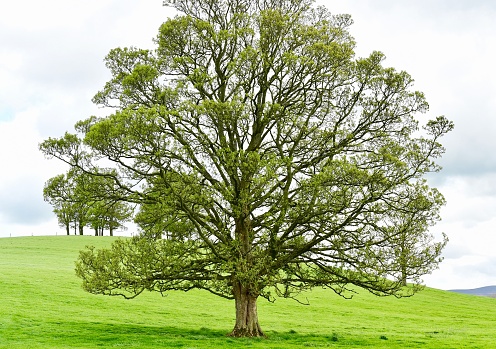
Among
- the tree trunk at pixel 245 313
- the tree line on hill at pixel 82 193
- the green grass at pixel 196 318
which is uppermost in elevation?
the tree line on hill at pixel 82 193

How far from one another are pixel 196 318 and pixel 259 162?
19387 millimetres

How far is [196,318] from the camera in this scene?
3800 centimetres

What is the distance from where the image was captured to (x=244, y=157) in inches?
905

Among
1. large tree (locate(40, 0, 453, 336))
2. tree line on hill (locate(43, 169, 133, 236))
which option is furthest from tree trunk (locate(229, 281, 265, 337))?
tree line on hill (locate(43, 169, 133, 236))

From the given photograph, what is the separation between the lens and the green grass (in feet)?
84.3

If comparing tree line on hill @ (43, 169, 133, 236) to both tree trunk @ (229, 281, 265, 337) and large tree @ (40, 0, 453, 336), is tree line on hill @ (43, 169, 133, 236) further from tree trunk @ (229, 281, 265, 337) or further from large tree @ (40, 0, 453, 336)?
tree trunk @ (229, 281, 265, 337)

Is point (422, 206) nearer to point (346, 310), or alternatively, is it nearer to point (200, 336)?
point (200, 336)

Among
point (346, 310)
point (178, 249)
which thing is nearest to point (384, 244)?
point (178, 249)

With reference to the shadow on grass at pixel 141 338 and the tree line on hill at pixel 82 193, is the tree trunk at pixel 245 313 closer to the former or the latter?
the shadow on grass at pixel 141 338

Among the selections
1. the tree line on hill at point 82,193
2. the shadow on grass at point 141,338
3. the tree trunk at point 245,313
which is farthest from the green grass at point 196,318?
the tree line on hill at point 82,193

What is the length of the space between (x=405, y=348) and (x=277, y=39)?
16448 millimetres

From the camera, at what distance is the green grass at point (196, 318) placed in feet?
84.3

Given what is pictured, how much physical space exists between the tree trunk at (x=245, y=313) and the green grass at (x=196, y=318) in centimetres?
113

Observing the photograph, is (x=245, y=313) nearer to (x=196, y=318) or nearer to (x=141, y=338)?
(x=141, y=338)
